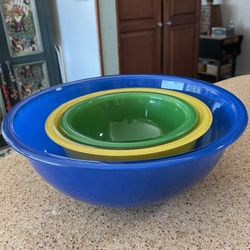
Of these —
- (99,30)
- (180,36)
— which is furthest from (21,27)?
(180,36)

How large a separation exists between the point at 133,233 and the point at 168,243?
0.06 meters

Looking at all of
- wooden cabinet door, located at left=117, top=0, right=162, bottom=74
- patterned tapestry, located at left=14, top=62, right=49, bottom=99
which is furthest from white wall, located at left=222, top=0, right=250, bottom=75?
patterned tapestry, located at left=14, top=62, right=49, bottom=99

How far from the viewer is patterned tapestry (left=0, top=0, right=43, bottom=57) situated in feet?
6.61

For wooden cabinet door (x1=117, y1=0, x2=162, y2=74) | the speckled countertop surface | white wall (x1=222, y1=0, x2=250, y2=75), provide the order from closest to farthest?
the speckled countertop surface, wooden cabinet door (x1=117, y1=0, x2=162, y2=74), white wall (x1=222, y1=0, x2=250, y2=75)

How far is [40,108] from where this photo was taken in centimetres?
61

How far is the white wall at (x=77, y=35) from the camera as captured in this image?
201 centimetres

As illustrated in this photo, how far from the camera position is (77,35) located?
7.23 ft

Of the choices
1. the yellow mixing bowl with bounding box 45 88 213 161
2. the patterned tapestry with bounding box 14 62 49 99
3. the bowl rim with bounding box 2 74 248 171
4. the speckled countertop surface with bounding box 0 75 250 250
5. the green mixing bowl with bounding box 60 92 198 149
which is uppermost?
the bowl rim with bounding box 2 74 248 171

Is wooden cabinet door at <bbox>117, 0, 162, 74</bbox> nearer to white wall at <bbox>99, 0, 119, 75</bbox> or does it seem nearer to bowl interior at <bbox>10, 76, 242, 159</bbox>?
white wall at <bbox>99, 0, 119, 75</bbox>

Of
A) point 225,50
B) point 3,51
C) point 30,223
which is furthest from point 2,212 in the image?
point 225,50

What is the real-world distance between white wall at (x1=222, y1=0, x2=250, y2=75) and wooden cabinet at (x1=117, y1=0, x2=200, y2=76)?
106 cm

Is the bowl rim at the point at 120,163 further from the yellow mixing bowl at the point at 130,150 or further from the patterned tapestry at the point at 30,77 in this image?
the patterned tapestry at the point at 30,77

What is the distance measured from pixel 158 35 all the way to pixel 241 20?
165 cm

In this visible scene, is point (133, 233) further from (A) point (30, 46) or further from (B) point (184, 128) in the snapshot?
(A) point (30, 46)
